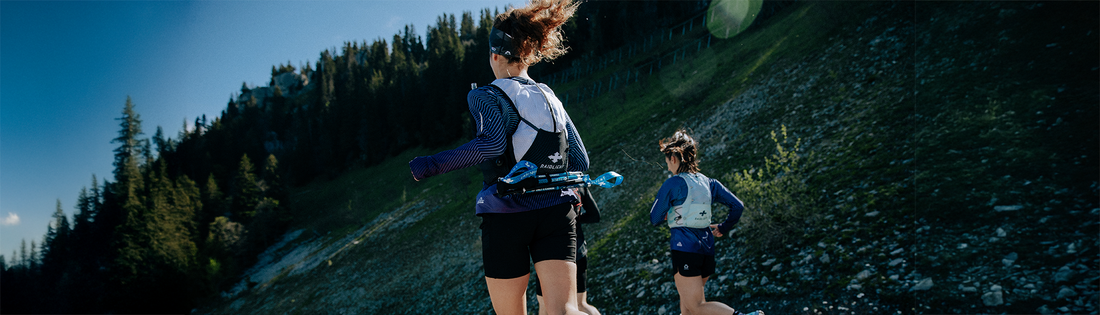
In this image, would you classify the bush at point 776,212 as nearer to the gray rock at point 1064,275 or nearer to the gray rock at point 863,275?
the gray rock at point 863,275

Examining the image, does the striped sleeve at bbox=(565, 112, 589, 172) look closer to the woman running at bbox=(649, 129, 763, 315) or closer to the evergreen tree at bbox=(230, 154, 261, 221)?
the woman running at bbox=(649, 129, 763, 315)

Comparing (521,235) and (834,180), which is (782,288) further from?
(521,235)

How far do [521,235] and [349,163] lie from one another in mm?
99569

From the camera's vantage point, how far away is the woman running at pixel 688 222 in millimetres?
4594

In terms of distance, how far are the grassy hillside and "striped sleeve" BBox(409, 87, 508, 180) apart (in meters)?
3.06

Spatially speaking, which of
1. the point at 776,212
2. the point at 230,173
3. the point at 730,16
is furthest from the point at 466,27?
the point at 776,212

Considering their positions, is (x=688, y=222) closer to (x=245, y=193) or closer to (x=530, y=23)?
(x=530, y=23)

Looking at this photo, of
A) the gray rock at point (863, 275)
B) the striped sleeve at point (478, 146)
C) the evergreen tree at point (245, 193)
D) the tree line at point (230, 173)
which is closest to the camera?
the striped sleeve at point (478, 146)

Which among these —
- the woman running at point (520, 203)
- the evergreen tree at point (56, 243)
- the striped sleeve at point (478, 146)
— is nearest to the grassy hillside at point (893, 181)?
the woman running at point (520, 203)

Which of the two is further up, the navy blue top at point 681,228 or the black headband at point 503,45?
the black headband at point 503,45

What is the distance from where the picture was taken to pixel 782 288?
20.6 ft

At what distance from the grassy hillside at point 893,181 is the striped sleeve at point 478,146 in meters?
3.06

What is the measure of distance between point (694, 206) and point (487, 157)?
281 centimetres

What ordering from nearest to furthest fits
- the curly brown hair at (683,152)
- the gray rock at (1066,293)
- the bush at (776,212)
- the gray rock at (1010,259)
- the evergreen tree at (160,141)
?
the gray rock at (1066,293) → the curly brown hair at (683,152) → the gray rock at (1010,259) → the bush at (776,212) → the evergreen tree at (160,141)
